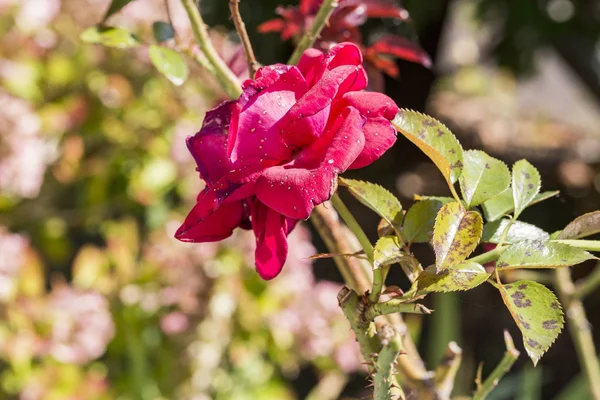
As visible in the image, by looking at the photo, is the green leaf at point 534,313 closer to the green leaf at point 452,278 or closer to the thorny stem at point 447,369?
A: the green leaf at point 452,278

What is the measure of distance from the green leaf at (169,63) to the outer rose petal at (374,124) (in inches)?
7.6

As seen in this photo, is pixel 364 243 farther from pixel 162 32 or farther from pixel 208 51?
pixel 162 32

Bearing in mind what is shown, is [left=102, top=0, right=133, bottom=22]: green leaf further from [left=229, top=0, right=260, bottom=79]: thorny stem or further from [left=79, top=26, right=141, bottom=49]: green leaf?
[left=229, top=0, right=260, bottom=79]: thorny stem

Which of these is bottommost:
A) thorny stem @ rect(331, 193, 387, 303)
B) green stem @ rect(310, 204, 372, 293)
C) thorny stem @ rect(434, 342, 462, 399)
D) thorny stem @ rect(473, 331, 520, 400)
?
thorny stem @ rect(434, 342, 462, 399)

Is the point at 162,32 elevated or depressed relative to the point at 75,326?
elevated

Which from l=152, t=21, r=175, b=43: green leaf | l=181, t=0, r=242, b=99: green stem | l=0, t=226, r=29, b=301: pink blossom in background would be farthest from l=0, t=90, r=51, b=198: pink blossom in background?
l=181, t=0, r=242, b=99: green stem

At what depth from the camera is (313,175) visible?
32 centimetres

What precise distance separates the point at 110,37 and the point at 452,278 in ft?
1.12

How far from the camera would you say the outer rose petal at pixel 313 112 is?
333 millimetres

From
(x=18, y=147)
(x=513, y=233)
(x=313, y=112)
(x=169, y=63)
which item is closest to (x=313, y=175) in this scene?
(x=313, y=112)

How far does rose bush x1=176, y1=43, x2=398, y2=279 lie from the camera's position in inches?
12.9

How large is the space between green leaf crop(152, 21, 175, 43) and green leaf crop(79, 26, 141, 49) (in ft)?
0.06

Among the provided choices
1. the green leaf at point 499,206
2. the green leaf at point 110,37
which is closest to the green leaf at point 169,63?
the green leaf at point 110,37

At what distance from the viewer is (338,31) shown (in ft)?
1.95
